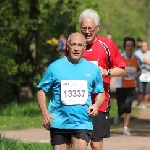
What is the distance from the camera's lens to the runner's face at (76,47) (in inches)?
313

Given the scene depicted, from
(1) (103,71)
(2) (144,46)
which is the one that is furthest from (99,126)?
(2) (144,46)

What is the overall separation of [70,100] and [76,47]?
528mm

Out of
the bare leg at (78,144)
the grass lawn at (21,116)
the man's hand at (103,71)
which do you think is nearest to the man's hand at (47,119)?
the bare leg at (78,144)

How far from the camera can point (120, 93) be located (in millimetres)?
16156

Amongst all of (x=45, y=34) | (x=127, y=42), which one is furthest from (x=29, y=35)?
(x=127, y=42)

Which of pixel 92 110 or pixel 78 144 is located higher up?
pixel 92 110

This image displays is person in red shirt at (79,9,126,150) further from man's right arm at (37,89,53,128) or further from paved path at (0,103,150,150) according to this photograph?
paved path at (0,103,150,150)

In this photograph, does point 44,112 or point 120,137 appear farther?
point 120,137

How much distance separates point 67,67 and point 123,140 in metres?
5.83

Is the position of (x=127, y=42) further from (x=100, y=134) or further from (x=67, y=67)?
(x=67, y=67)

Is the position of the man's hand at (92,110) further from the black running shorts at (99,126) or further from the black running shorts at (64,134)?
the black running shorts at (99,126)

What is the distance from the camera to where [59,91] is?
801cm

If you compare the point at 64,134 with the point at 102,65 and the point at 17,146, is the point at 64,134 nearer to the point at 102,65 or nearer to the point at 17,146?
the point at 102,65

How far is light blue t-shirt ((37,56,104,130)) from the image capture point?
7.94 m
